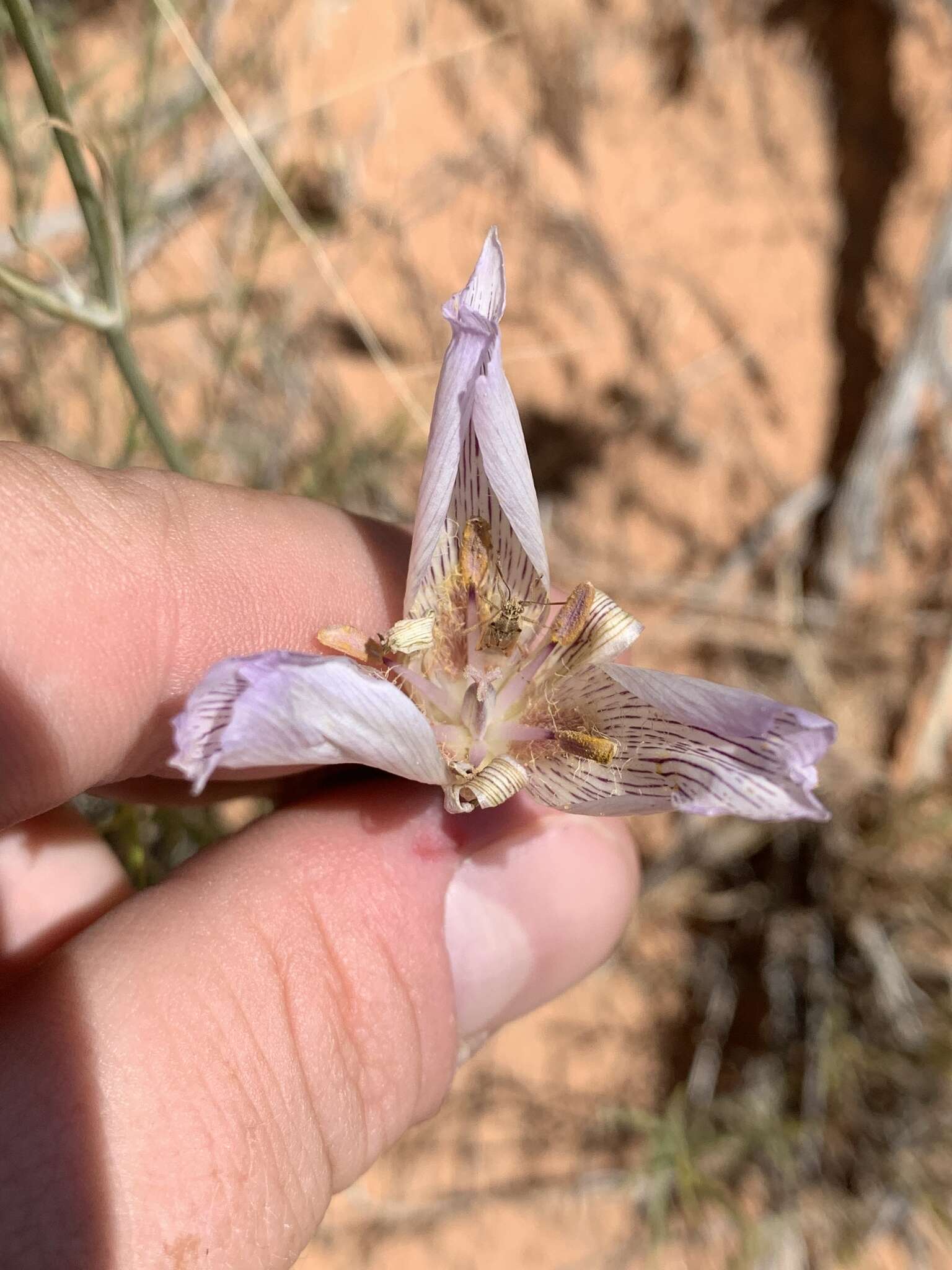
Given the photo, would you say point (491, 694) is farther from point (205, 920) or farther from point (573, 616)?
point (205, 920)

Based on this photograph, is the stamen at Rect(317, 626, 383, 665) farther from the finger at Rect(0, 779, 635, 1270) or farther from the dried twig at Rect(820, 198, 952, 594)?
the dried twig at Rect(820, 198, 952, 594)

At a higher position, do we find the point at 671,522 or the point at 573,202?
the point at 573,202

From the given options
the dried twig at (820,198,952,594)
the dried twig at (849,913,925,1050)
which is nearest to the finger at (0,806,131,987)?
the dried twig at (849,913,925,1050)

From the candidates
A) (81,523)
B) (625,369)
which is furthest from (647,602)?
(81,523)

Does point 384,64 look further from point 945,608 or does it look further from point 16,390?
point 945,608

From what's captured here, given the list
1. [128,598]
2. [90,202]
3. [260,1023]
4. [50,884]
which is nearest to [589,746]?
[260,1023]

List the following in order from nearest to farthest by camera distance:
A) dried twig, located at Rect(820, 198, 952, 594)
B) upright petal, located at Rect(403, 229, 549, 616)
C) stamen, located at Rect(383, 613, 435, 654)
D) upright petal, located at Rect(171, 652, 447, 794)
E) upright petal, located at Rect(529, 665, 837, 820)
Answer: upright petal, located at Rect(171, 652, 447, 794) < upright petal, located at Rect(529, 665, 837, 820) < upright petal, located at Rect(403, 229, 549, 616) < stamen, located at Rect(383, 613, 435, 654) < dried twig, located at Rect(820, 198, 952, 594)
